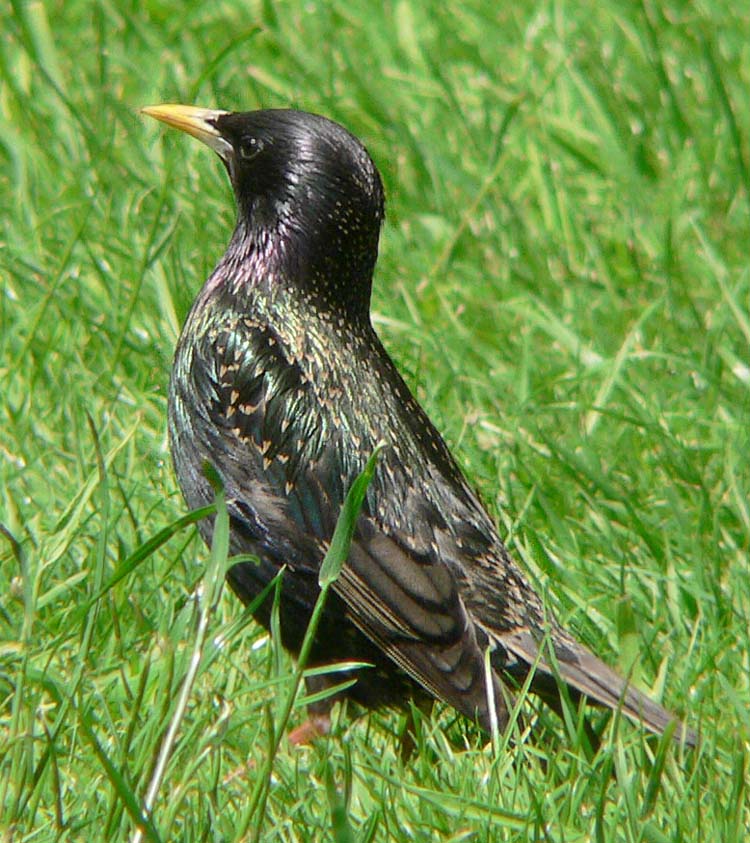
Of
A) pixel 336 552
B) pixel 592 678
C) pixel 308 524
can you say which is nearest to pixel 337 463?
pixel 308 524

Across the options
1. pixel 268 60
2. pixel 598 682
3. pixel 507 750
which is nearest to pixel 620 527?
pixel 598 682

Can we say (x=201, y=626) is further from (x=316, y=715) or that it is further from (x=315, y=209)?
(x=315, y=209)

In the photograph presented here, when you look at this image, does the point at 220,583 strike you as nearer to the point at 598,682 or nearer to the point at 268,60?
the point at 598,682

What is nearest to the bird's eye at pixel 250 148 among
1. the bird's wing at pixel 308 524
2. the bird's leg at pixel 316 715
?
the bird's wing at pixel 308 524

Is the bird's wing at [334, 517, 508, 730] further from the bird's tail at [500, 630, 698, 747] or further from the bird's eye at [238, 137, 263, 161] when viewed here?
the bird's eye at [238, 137, 263, 161]

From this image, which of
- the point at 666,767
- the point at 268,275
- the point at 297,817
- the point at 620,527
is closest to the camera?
the point at 297,817

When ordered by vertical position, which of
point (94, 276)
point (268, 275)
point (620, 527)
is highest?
point (268, 275)
